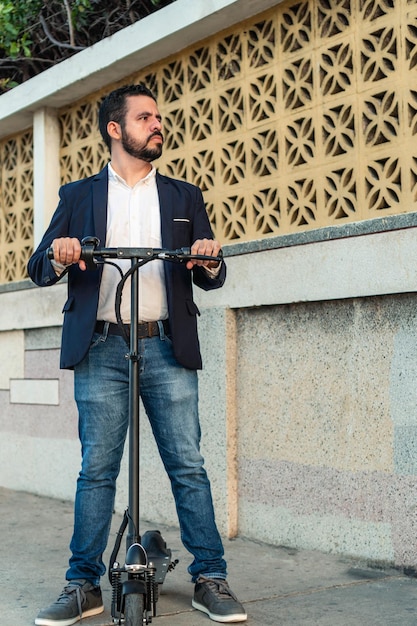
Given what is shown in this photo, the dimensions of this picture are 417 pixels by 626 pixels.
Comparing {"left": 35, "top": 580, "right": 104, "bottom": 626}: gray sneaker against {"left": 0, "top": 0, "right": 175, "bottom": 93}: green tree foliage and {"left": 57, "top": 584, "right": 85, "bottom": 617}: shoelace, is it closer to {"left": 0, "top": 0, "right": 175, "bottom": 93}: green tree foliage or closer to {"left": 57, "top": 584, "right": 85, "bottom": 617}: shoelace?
{"left": 57, "top": 584, "right": 85, "bottom": 617}: shoelace

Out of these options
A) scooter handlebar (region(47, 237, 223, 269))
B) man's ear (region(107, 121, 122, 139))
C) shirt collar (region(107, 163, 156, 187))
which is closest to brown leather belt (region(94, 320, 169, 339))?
scooter handlebar (region(47, 237, 223, 269))

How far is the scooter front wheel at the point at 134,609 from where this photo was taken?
11.3 ft

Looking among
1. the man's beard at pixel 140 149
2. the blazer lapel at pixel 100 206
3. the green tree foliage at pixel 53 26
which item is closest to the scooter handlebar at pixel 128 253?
the blazer lapel at pixel 100 206

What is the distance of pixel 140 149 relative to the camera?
160 inches

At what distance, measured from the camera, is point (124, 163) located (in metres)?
4.17

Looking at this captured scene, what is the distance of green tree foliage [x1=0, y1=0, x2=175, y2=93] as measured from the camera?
7.14 metres

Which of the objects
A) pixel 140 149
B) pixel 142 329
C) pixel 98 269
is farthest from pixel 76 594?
pixel 140 149

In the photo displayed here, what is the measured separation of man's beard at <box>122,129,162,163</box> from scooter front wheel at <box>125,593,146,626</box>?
5.63 ft

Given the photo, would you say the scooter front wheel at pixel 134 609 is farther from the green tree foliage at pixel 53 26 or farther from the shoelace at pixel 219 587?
the green tree foliage at pixel 53 26

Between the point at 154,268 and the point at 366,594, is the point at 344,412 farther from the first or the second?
the point at 154,268

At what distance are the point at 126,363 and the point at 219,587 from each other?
38.3 inches

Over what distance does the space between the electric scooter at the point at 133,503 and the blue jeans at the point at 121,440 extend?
277 mm

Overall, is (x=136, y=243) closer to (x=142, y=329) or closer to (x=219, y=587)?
(x=142, y=329)

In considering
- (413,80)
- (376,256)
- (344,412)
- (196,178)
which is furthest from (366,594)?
(196,178)
